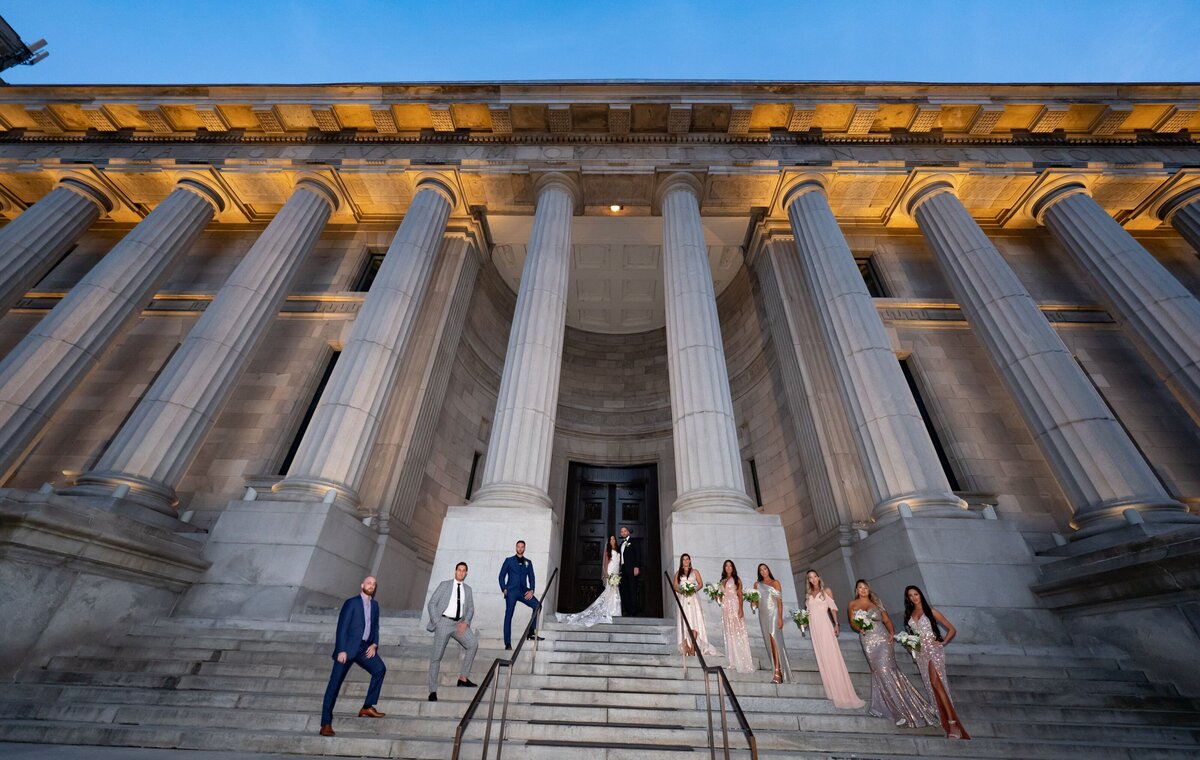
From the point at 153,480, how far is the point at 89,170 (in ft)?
39.6

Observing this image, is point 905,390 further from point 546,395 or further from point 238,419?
point 238,419

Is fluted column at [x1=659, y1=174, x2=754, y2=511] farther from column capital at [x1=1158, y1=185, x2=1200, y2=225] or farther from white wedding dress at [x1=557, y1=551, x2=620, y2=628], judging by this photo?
column capital at [x1=1158, y1=185, x2=1200, y2=225]

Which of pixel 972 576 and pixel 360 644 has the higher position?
pixel 972 576

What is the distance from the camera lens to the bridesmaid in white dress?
22.5 feet

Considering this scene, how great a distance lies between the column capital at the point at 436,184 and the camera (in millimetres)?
15059

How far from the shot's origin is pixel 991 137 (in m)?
15.5

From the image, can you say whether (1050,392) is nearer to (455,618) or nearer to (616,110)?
(455,618)

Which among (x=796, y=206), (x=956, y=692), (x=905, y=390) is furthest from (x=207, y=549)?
(x=796, y=206)

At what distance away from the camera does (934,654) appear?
547 cm

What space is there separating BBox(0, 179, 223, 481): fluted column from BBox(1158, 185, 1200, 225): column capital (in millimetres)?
28309

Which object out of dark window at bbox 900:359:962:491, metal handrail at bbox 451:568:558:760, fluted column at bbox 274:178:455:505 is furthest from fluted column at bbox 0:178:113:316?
dark window at bbox 900:359:962:491

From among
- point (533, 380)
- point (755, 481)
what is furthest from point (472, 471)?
point (755, 481)

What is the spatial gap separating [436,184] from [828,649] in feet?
48.9

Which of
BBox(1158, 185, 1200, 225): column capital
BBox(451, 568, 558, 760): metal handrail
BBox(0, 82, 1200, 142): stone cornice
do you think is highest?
BBox(0, 82, 1200, 142): stone cornice
